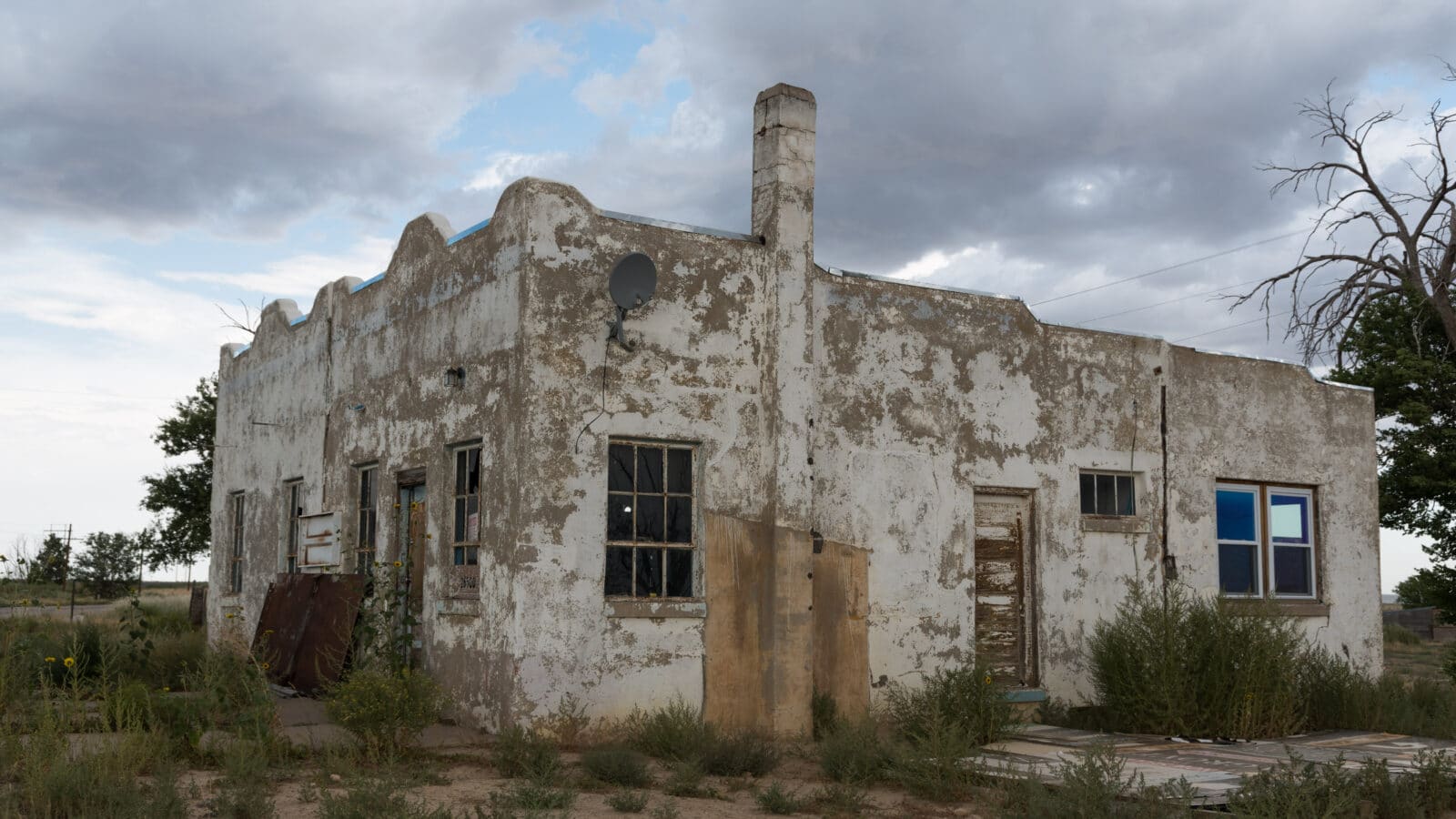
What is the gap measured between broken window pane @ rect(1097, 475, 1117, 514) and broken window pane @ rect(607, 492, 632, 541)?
5.33 meters

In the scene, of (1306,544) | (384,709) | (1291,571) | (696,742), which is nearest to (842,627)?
(696,742)

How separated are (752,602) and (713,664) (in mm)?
624

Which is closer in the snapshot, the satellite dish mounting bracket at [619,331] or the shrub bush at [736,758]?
the shrub bush at [736,758]

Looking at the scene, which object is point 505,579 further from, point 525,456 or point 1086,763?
point 1086,763

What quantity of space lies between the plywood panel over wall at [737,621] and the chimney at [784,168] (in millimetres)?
2575

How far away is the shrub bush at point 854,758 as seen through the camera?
8936 millimetres

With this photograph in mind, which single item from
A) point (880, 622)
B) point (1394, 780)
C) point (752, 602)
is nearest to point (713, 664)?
point (752, 602)

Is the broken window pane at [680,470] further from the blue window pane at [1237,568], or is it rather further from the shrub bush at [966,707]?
the blue window pane at [1237,568]

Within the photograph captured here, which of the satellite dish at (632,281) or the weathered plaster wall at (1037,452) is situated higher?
the satellite dish at (632,281)

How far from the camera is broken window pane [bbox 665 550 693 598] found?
1073 centimetres

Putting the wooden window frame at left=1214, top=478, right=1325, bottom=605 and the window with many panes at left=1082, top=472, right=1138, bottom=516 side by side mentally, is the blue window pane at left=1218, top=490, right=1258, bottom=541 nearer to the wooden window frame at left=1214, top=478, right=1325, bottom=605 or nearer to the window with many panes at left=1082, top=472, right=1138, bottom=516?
the wooden window frame at left=1214, top=478, right=1325, bottom=605

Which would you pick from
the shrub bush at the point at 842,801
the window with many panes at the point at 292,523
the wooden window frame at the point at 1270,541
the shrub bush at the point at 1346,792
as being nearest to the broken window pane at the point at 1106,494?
the wooden window frame at the point at 1270,541

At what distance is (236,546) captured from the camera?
1641 cm

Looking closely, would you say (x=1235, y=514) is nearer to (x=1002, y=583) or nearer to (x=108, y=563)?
(x=1002, y=583)
